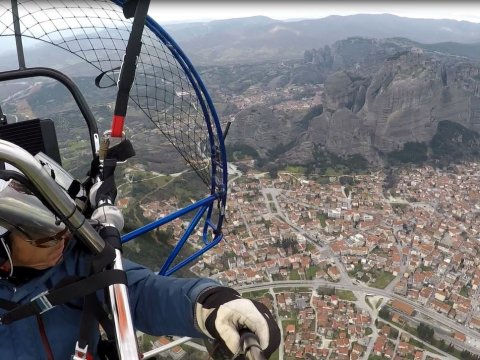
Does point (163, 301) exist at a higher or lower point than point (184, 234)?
higher

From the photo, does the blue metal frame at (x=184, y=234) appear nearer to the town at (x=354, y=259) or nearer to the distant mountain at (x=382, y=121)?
the town at (x=354, y=259)

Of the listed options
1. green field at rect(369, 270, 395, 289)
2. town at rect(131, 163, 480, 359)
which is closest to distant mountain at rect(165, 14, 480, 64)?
town at rect(131, 163, 480, 359)

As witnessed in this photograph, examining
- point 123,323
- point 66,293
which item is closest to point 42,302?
point 66,293

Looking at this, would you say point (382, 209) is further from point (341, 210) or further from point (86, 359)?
point (86, 359)

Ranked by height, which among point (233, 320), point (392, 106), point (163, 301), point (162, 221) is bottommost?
point (392, 106)

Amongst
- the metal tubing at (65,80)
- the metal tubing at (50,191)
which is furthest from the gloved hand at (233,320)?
the metal tubing at (65,80)

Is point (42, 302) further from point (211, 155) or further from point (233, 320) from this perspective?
point (211, 155)

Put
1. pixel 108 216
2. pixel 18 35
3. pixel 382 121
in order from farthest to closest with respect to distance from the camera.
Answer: pixel 382 121, pixel 18 35, pixel 108 216
